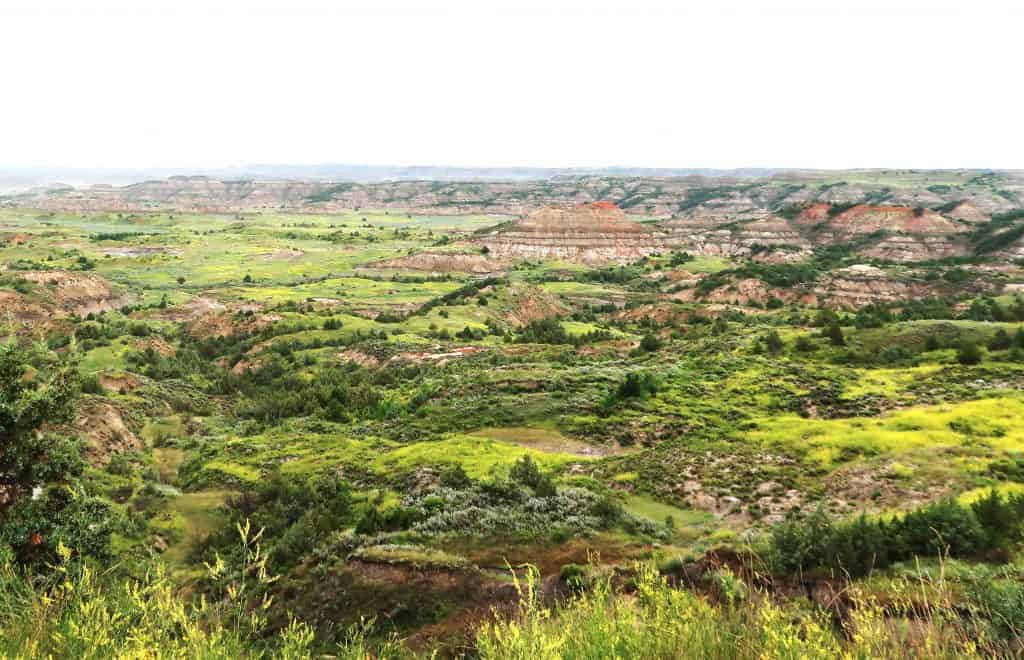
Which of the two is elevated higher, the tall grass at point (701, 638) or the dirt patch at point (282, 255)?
the tall grass at point (701, 638)

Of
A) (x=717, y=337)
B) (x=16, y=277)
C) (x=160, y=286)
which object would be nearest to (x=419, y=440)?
(x=717, y=337)

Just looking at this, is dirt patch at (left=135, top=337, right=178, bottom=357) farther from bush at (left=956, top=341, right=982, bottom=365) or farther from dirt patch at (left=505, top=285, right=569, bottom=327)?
bush at (left=956, top=341, right=982, bottom=365)

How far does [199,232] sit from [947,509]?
598 feet

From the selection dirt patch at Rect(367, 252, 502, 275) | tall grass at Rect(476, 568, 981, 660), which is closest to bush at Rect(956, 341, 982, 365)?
tall grass at Rect(476, 568, 981, 660)

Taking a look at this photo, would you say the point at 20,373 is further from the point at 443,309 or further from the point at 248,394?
the point at 443,309

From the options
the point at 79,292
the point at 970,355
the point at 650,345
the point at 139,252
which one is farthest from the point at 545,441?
the point at 139,252

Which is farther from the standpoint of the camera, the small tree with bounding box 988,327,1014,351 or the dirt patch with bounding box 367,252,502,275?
the dirt patch with bounding box 367,252,502,275

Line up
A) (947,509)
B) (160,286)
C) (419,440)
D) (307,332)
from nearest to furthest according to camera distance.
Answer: (947,509) → (419,440) → (307,332) → (160,286)

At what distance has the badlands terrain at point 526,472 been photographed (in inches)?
262

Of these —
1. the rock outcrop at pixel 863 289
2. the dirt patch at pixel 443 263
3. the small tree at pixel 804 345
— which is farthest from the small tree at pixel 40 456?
the dirt patch at pixel 443 263

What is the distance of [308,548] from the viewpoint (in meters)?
16.9

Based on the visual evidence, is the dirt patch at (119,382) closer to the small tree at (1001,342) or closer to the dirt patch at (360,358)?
the dirt patch at (360,358)

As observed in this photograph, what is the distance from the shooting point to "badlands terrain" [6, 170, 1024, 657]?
→ 6.65 m

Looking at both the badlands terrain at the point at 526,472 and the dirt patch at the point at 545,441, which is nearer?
the badlands terrain at the point at 526,472
